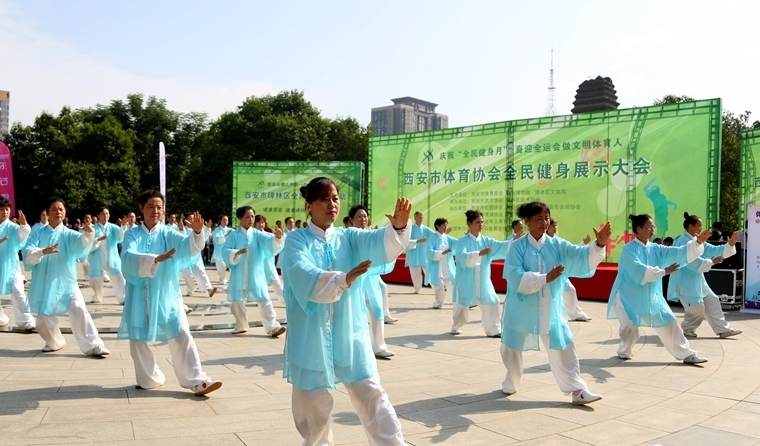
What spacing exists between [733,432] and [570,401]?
117cm

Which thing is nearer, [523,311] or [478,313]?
[523,311]

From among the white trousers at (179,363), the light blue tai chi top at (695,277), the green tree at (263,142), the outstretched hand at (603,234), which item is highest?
the green tree at (263,142)

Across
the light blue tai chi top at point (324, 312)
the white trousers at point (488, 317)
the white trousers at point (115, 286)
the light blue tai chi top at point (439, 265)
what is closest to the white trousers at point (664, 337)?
the white trousers at point (488, 317)

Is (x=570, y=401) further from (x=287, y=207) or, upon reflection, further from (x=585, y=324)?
(x=287, y=207)

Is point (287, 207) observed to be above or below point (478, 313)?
above

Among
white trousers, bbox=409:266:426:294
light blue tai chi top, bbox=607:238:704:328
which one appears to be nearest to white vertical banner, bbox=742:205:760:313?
light blue tai chi top, bbox=607:238:704:328

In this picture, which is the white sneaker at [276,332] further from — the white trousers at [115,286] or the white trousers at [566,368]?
the white trousers at [115,286]

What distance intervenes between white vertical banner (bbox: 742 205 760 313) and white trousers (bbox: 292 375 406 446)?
10121mm

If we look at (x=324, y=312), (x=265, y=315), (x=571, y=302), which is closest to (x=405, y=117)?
(x=571, y=302)

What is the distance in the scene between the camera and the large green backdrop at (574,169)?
38.8 feet

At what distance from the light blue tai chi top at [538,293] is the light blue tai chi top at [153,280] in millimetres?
2604

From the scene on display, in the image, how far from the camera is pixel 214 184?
28984 mm

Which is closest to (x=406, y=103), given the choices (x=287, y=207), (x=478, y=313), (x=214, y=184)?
(x=214, y=184)

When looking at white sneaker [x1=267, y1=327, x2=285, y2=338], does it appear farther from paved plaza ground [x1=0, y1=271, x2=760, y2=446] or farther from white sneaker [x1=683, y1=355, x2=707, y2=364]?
white sneaker [x1=683, y1=355, x2=707, y2=364]
